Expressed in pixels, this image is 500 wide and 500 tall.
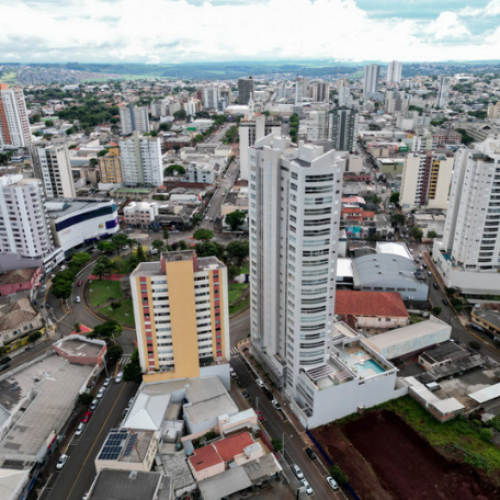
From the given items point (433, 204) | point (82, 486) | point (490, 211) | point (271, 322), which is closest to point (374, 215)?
point (433, 204)

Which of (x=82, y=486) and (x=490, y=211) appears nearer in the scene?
(x=82, y=486)

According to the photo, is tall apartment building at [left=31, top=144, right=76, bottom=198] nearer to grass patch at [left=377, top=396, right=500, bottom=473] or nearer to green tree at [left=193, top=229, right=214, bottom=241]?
green tree at [left=193, top=229, right=214, bottom=241]

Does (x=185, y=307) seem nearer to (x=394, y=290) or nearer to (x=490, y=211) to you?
(x=394, y=290)

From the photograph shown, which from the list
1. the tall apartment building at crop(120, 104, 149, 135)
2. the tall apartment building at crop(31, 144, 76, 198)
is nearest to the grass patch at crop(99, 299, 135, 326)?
the tall apartment building at crop(31, 144, 76, 198)

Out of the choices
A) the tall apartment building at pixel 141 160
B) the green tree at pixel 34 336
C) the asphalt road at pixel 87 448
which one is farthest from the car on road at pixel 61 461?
the tall apartment building at pixel 141 160

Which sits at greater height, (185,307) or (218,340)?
(185,307)

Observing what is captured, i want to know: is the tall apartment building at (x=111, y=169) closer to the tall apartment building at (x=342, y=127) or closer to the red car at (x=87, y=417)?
the tall apartment building at (x=342, y=127)

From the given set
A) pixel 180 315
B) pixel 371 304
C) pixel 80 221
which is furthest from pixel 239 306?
pixel 80 221
